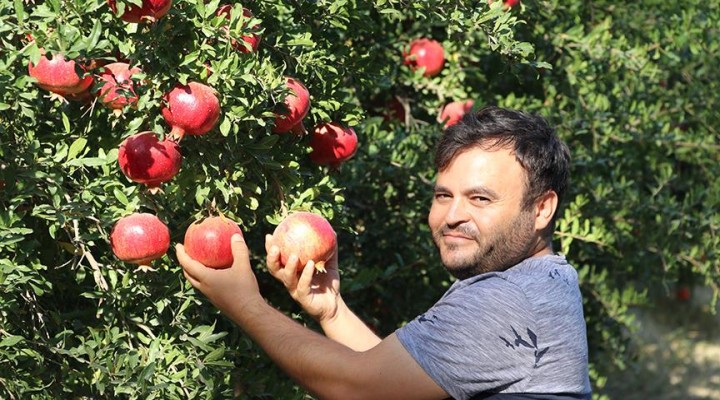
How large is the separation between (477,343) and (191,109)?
0.64m

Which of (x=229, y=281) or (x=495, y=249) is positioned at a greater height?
(x=495, y=249)

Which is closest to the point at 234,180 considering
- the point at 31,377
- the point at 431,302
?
the point at 31,377

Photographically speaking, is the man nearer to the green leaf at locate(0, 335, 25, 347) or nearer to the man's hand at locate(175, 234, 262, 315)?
the man's hand at locate(175, 234, 262, 315)

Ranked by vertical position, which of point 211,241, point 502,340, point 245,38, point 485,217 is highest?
point 245,38

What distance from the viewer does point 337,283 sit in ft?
7.38

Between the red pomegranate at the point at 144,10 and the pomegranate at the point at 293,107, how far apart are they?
1.07ft

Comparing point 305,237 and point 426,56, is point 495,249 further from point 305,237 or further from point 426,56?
point 426,56

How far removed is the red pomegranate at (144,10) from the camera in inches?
69.6

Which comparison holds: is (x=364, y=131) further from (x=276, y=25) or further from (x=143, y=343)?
(x=143, y=343)

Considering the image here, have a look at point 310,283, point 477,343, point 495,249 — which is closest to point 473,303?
point 477,343

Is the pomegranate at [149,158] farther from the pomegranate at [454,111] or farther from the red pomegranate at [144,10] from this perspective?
the pomegranate at [454,111]

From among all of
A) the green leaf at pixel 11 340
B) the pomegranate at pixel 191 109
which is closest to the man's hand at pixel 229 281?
the pomegranate at pixel 191 109

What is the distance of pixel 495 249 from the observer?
2047 mm

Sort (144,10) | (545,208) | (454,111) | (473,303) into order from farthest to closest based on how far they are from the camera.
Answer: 1. (454,111)
2. (545,208)
3. (473,303)
4. (144,10)
